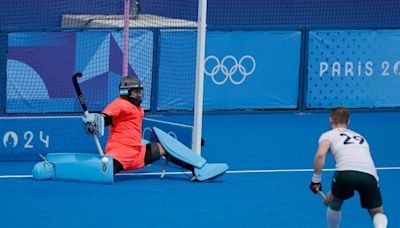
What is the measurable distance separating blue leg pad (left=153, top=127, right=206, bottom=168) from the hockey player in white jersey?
373 cm

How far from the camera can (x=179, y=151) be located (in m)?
13.4

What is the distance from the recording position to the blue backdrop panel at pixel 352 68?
66.0 feet

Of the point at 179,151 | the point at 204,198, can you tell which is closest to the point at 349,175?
the point at 204,198

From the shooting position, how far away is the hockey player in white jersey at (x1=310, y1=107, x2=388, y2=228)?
31.3 feet

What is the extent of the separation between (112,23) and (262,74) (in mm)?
2995

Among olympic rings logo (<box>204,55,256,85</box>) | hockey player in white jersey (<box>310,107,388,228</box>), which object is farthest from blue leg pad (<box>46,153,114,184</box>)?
olympic rings logo (<box>204,55,256,85</box>)

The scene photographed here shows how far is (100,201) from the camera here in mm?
11867

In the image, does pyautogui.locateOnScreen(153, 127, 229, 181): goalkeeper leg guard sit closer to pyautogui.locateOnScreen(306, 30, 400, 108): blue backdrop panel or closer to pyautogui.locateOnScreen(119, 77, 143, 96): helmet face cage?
pyautogui.locateOnScreen(119, 77, 143, 96): helmet face cage

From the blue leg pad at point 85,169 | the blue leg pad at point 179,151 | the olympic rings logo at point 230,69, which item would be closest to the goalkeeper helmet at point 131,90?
the blue leg pad at point 179,151

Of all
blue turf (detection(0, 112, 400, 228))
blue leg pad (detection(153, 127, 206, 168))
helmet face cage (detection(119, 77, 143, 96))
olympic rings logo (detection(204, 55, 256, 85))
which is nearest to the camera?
blue turf (detection(0, 112, 400, 228))

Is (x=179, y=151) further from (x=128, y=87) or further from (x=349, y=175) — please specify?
(x=349, y=175)

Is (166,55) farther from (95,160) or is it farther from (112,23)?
(95,160)

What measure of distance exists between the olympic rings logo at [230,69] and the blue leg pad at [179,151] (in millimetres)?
5767

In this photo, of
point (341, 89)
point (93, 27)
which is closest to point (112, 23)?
point (93, 27)
